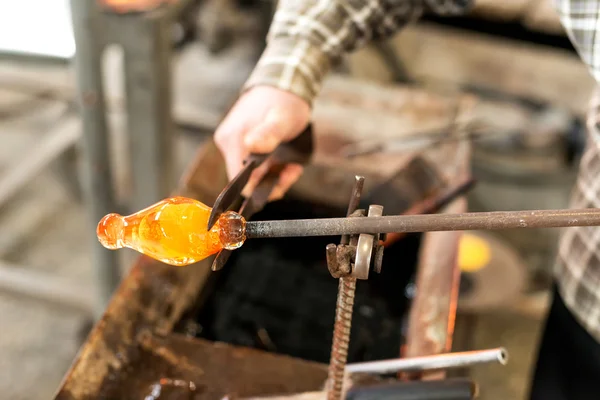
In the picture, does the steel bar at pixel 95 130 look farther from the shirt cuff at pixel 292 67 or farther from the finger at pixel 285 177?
the finger at pixel 285 177

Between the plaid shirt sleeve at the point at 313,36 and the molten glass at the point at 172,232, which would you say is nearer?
the molten glass at the point at 172,232

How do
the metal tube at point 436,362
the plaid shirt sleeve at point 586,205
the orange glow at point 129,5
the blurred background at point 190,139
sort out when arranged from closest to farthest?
the metal tube at point 436,362 < the plaid shirt sleeve at point 586,205 < the orange glow at point 129,5 < the blurred background at point 190,139

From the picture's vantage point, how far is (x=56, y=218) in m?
2.33

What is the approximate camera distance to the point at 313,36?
0.95 m

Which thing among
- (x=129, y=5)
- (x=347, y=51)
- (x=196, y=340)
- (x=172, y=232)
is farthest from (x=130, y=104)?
(x=172, y=232)

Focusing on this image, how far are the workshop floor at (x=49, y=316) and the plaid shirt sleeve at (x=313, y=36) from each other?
1.12 meters

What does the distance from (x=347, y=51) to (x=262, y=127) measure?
0.28 metres

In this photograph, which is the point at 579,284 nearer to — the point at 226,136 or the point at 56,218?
the point at 226,136

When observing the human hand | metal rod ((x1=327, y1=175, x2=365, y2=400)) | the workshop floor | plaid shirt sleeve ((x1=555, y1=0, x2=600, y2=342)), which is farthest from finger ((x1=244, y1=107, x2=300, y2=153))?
the workshop floor

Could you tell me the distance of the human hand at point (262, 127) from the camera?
84 cm

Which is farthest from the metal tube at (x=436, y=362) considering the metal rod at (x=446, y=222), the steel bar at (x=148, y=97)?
the steel bar at (x=148, y=97)

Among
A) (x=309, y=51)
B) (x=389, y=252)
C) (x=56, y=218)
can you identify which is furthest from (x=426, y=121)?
(x=56, y=218)

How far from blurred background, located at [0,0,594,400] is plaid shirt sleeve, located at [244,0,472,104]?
47 centimetres

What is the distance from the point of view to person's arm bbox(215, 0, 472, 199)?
0.86m
